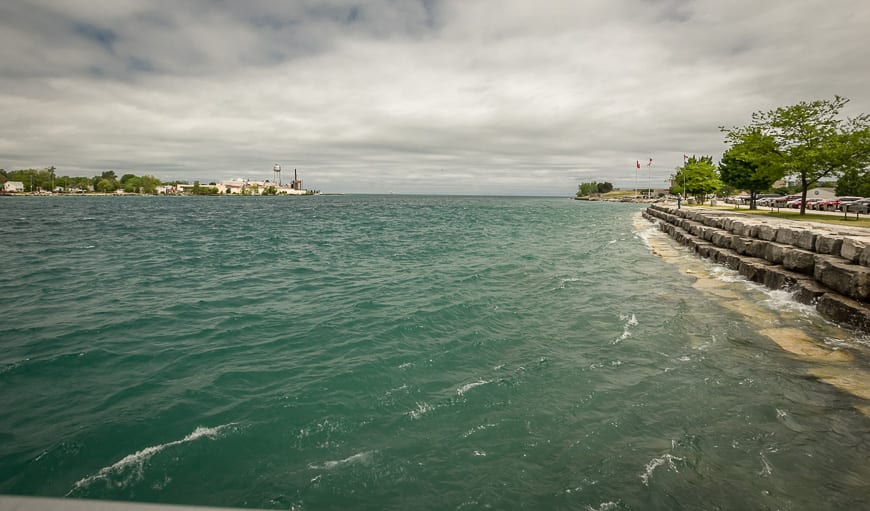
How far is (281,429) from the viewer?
659 cm

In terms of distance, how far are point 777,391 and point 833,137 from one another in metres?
34.4

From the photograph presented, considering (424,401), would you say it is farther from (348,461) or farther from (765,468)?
Answer: (765,468)

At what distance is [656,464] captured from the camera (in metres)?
5.64

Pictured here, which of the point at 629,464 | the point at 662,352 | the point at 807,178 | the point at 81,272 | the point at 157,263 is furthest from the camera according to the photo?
the point at 807,178

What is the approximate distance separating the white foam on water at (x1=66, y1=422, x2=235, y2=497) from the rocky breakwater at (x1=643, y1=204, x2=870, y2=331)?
14.8 meters

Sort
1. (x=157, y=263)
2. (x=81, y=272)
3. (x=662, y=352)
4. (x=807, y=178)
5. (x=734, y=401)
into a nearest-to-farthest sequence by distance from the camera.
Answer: (x=734, y=401) → (x=662, y=352) → (x=81, y=272) → (x=157, y=263) → (x=807, y=178)

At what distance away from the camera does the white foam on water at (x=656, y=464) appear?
5.41 m

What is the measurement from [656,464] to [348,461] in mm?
4047

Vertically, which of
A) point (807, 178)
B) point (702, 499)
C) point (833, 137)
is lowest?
point (702, 499)

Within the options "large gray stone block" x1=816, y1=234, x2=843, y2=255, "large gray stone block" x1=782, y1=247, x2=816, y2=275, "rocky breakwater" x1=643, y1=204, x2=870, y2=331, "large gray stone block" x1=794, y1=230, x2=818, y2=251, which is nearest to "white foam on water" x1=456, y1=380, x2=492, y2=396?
"rocky breakwater" x1=643, y1=204, x2=870, y2=331

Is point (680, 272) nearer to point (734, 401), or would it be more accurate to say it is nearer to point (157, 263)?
point (734, 401)

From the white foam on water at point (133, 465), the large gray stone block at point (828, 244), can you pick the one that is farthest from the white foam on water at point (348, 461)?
the large gray stone block at point (828, 244)

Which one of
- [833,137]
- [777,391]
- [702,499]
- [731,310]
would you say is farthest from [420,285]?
[833,137]

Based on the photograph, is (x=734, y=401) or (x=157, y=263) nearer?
(x=734, y=401)
